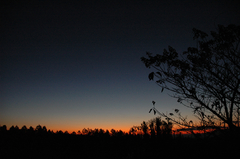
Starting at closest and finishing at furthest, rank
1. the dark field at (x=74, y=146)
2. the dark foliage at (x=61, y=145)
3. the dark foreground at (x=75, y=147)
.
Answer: the dark foreground at (x=75, y=147), the dark field at (x=74, y=146), the dark foliage at (x=61, y=145)

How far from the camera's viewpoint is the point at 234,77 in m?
4.13

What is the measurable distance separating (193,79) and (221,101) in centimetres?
100

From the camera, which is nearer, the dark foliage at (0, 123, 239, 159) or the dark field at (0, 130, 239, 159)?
the dark field at (0, 130, 239, 159)

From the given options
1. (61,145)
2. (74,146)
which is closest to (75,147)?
(74,146)

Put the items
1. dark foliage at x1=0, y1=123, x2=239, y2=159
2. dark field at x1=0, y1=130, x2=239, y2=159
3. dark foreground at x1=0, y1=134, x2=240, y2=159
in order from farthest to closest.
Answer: dark foliage at x1=0, y1=123, x2=239, y2=159
dark field at x1=0, y1=130, x2=239, y2=159
dark foreground at x1=0, y1=134, x2=240, y2=159

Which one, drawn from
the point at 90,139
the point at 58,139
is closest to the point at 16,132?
the point at 58,139

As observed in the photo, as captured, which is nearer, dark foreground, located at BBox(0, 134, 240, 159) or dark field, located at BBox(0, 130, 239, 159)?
dark foreground, located at BBox(0, 134, 240, 159)

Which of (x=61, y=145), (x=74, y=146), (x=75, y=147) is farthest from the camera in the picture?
(x=74, y=146)

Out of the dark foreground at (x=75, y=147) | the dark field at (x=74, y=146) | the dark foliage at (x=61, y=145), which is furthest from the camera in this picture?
the dark foliage at (x=61, y=145)

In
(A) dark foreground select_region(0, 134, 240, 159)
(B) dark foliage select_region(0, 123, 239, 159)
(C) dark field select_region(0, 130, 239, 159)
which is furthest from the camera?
(B) dark foliage select_region(0, 123, 239, 159)

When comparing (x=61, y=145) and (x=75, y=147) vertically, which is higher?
(x=61, y=145)

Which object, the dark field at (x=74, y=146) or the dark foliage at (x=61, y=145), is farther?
the dark foliage at (x=61, y=145)

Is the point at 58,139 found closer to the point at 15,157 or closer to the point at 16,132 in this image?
the point at 16,132

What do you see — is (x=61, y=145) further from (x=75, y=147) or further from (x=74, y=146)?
(x=75, y=147)
